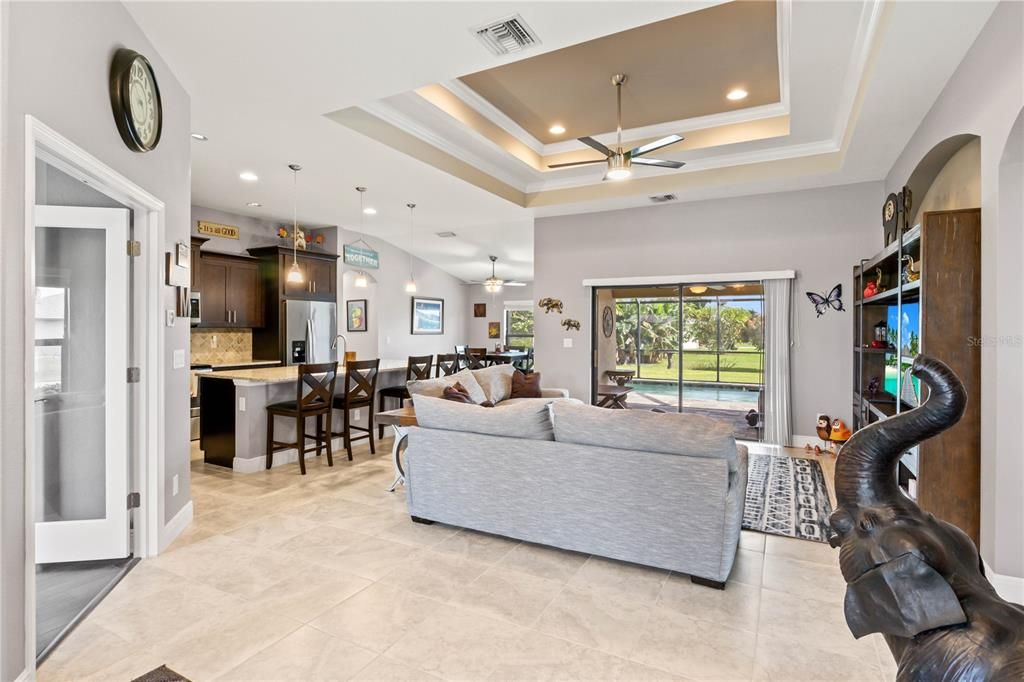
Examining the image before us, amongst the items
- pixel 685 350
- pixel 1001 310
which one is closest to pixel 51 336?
pixel 1001 310

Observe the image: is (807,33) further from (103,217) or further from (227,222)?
(227,222)

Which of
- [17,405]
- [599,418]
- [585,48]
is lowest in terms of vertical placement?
[599,418]

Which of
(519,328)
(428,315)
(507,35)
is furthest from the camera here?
(519,328)

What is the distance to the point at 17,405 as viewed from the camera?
1824 mm

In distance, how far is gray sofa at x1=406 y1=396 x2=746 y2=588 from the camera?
8.55 ft

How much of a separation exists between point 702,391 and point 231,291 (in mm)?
6180

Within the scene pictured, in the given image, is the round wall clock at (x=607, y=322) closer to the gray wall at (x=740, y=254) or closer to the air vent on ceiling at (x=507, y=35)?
the gray wall at (x=740, y=254)

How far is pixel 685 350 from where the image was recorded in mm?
6512

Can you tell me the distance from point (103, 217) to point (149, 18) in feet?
3.51

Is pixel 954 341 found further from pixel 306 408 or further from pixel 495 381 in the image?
pixel 306 408

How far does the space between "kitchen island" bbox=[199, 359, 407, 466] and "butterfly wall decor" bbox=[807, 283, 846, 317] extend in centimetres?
548

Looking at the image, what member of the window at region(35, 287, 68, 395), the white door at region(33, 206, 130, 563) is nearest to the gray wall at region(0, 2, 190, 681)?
the white door at region(33, 206, 130, 563)

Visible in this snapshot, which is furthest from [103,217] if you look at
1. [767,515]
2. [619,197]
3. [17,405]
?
[619,197]

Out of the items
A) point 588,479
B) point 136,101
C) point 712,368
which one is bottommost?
point 588,479
